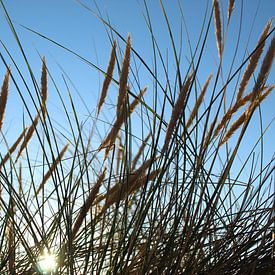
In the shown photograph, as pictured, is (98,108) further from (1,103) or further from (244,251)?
(244,251)

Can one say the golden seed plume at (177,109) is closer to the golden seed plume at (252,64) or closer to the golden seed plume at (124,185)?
the golden seed plume at (124,185)

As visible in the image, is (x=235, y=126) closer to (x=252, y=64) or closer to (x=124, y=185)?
(x=252, y=64)

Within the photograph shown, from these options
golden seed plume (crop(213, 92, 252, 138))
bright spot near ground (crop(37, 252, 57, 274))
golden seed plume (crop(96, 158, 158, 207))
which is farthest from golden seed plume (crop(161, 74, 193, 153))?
bright spot near ground (crop(37, 252, 57, 274))

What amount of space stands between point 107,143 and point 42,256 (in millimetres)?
345

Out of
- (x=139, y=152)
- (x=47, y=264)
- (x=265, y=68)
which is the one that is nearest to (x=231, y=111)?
(x=265, y=68)

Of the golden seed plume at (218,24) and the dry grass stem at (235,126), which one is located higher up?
the golden seed plume at (218,24)

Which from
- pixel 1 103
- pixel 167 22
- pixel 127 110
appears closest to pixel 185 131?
pixel 127 110

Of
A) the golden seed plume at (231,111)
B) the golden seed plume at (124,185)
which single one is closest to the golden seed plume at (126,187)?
the golden seed plume at (124,185)

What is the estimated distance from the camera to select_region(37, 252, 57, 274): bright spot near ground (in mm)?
1017

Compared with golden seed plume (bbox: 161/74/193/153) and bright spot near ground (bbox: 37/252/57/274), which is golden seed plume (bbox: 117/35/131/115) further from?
bright spot near ground (bbox: 37/252/57/274)

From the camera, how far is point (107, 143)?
4.12 ft

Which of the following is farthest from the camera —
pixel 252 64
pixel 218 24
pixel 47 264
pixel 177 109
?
pixel 218 24

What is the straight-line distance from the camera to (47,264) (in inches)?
41.6

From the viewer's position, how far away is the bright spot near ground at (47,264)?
40.0 inches
